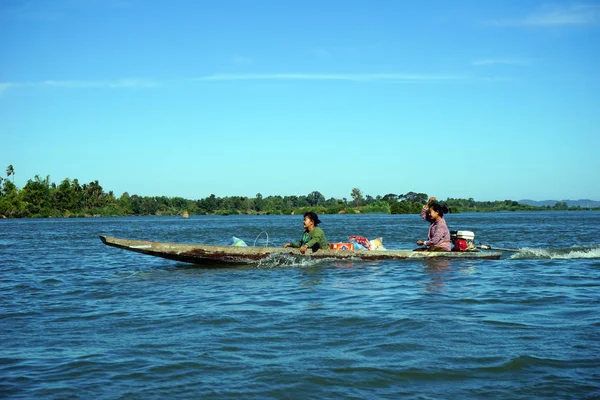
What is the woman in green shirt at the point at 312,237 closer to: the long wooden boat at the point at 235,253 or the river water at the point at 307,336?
the long wooden boat at the point at 235,253

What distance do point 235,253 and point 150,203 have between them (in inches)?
5444

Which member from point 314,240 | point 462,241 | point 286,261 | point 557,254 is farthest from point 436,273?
point 557,254

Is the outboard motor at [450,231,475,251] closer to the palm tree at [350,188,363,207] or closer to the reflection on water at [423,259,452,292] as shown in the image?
the reflection on water at [423,259,452,292]

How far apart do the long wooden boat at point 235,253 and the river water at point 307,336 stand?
1.32 m

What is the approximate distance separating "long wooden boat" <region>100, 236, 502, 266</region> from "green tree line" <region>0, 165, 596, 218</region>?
282 feet

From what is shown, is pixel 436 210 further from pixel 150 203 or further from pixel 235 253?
pixel 150 203

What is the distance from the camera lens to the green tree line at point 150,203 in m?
102

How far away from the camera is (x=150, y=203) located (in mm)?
147500

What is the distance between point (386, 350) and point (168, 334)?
104 inches

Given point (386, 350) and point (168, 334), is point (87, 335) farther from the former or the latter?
point (386, 350)

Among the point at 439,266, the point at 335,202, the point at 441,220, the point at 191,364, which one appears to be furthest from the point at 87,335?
the point at 335,202

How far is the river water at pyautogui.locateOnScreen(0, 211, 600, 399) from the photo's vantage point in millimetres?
5211

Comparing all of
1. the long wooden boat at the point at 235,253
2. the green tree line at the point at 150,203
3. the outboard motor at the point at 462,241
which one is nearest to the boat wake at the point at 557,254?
the outboard motor at the point at 462,241

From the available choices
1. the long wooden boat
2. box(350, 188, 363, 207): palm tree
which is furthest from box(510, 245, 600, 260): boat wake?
box(350, 188, 363, 207): palm tree
